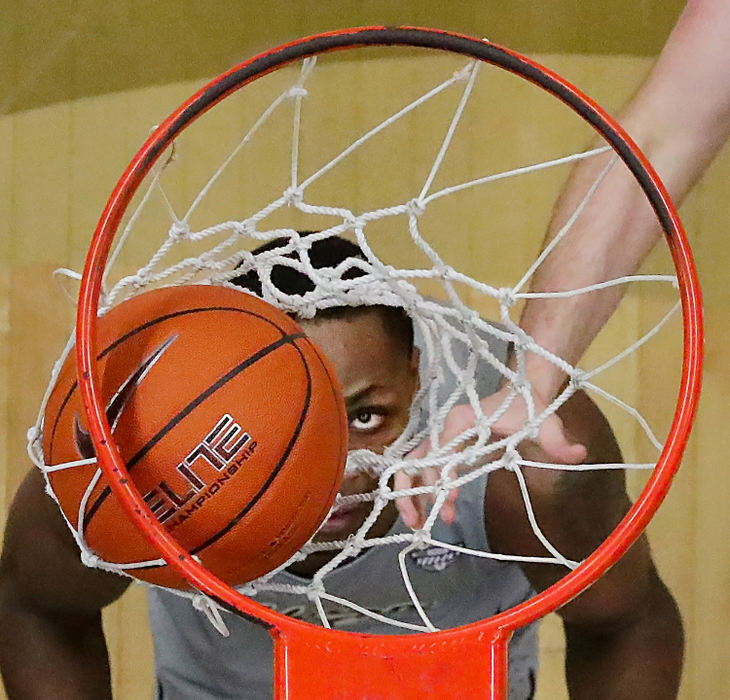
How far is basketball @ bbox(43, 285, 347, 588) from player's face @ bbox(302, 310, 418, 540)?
22 centimetres

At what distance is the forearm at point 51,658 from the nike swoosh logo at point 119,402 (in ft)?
1.90

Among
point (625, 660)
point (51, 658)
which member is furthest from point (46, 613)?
point (625, 660)

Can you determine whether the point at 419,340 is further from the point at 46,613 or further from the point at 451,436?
the point at 46,613

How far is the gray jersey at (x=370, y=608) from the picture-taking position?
3.72 feet

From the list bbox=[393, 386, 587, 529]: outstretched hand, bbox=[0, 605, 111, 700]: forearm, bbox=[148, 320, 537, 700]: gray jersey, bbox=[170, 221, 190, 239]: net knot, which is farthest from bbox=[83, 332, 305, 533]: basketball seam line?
bbox=[0, 605, 111, 700]: forearm

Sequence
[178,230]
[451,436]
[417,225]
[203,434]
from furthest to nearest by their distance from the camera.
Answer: [417,225]
[451,436]
[178,230]
[203,434]

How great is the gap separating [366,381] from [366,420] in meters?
0.05

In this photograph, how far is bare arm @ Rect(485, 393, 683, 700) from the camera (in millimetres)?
1145

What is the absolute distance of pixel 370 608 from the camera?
115 cm

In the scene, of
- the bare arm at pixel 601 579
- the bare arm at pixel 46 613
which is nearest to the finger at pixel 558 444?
the bare arm at pixel 601 579

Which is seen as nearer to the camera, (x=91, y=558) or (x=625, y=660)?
(x=91, y=558)

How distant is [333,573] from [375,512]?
0.78 ft

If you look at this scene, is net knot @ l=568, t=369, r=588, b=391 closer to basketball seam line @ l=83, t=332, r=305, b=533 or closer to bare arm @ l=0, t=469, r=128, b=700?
basketball seam line @ l=83, t=332, r=305, b=533

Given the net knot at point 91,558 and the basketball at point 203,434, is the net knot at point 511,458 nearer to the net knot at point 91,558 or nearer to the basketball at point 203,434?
the basketball at point 203,434
